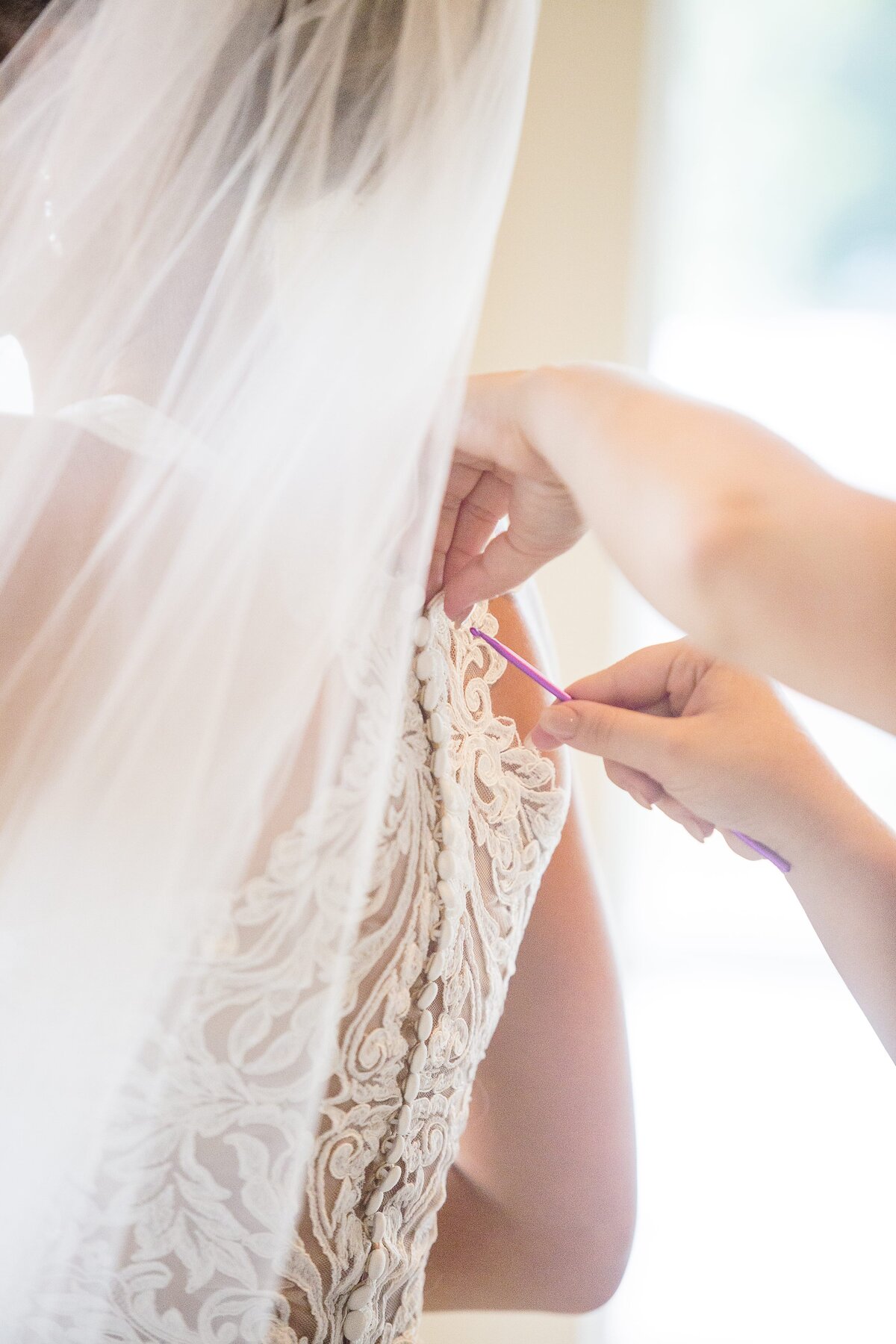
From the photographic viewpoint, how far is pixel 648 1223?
1577mm

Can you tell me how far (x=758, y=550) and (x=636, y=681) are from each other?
344 mm

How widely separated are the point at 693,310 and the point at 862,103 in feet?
1.20

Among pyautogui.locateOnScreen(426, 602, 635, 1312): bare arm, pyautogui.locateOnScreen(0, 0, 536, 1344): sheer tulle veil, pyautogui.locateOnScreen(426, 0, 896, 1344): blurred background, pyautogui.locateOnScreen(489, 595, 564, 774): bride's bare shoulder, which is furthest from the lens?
pyautogui.locateOnScreen(426, 0, 896, 1344): blurred background

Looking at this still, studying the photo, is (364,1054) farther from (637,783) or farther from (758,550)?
(758,550)

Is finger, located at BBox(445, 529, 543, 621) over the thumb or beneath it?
over

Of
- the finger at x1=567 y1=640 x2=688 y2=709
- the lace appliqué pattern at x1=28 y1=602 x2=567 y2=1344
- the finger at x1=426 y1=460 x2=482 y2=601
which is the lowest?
the lace appliqué pattern at x1=28 y1=602 x2=567 y2=1344

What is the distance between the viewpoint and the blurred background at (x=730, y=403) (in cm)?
149

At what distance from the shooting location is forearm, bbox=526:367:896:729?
13.6 inches

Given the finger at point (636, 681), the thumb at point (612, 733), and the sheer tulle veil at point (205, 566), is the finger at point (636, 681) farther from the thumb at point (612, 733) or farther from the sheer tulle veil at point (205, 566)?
the sheer tulle veil at point (205, 566)

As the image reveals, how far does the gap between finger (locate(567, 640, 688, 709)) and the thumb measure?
2.6 inches

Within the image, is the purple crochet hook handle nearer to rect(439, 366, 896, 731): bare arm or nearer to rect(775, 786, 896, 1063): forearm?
rect(775, 786, 896, 1063): forearm

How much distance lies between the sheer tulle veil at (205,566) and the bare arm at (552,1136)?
34 centimetres

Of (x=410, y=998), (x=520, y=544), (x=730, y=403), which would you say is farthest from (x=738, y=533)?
(x=730, y=403)

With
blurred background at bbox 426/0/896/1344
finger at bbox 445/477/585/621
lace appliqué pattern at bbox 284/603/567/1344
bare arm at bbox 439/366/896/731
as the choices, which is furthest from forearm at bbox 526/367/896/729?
blurred background at bbox 426/0/896/1344
